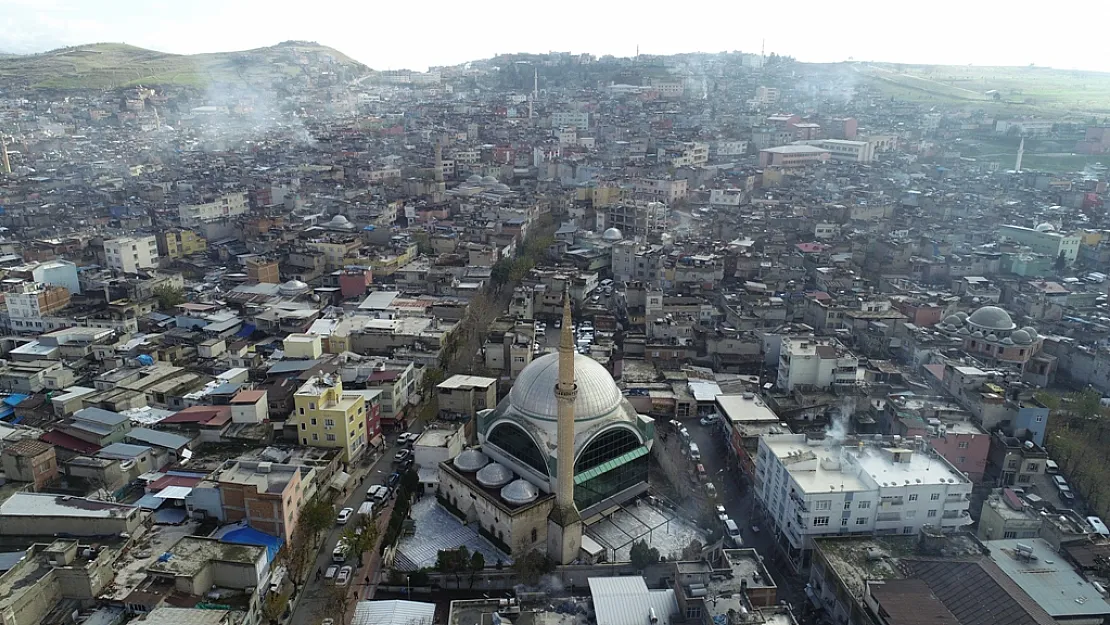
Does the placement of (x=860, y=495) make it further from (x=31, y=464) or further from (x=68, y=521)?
(x=31, y=464)

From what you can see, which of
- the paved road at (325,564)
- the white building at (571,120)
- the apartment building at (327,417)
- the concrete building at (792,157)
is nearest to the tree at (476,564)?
the paved road at (325,564)

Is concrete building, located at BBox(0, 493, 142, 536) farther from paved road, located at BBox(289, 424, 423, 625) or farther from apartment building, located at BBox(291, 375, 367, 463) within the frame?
apartment building, located at BBox(291, 375, 367, 463)

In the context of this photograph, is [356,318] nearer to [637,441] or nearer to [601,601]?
[637,441]

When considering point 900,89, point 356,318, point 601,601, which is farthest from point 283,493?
point 900,89

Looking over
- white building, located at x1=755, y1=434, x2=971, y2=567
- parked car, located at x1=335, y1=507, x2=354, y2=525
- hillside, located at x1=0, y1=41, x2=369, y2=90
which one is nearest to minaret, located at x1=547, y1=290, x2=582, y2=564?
white building, located at x1=755, y1=434, x2=971, y2=567

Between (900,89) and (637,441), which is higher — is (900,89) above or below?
above

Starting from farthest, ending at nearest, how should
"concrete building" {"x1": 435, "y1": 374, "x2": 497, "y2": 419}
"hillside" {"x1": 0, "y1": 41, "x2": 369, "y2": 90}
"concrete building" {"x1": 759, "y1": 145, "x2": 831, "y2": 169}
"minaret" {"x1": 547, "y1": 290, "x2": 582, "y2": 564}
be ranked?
"hillside" {"x1": 0, "y1": 41, "x2": 369, "y2": 90} < "concrete building" {"x1": 759, "y1": 145, "x2": 831, "y2": 169} < "concrete building" {"x1": 435, "y1": 374, "x2": 497, "y2": 419} < "minaret" {"x1": 547, "y1": 290, "x2": 582, "y2": 564}
